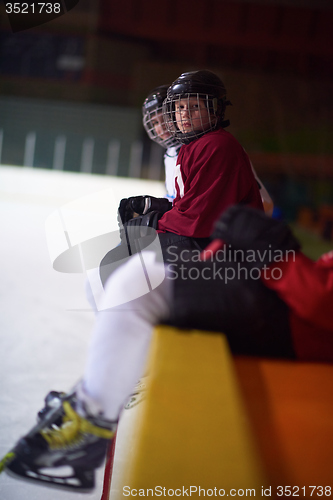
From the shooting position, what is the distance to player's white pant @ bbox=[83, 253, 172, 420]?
72cm

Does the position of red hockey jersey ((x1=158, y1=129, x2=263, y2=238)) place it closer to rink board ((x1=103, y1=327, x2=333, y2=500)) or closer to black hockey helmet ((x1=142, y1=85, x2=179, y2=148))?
black hockey helmet ((x1=142, y1=85, x2=179, y2=148))

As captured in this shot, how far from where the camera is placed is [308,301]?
68cm

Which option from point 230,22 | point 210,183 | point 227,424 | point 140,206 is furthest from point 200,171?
point 230,22

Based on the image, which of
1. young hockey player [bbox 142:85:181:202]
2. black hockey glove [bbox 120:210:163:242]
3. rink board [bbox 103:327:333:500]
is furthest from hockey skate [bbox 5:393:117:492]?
young hockey player [bbox 142:85:181:202]

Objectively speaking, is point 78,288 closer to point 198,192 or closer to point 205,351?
point 198,192

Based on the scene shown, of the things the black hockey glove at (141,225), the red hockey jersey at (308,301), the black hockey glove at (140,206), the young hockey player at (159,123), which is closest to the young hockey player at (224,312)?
the red hockey jersey at (308,301)

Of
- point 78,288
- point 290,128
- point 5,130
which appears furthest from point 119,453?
point 290,128

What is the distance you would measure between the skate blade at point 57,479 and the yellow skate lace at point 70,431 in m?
0.07

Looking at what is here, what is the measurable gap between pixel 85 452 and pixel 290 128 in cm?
820

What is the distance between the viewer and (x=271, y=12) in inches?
223

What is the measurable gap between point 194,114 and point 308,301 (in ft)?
1.86

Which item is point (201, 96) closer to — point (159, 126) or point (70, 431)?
point (159, 126)

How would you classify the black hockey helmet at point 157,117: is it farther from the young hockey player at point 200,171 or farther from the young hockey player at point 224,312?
the young hockey player at point 224,312

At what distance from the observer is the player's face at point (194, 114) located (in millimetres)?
1047
